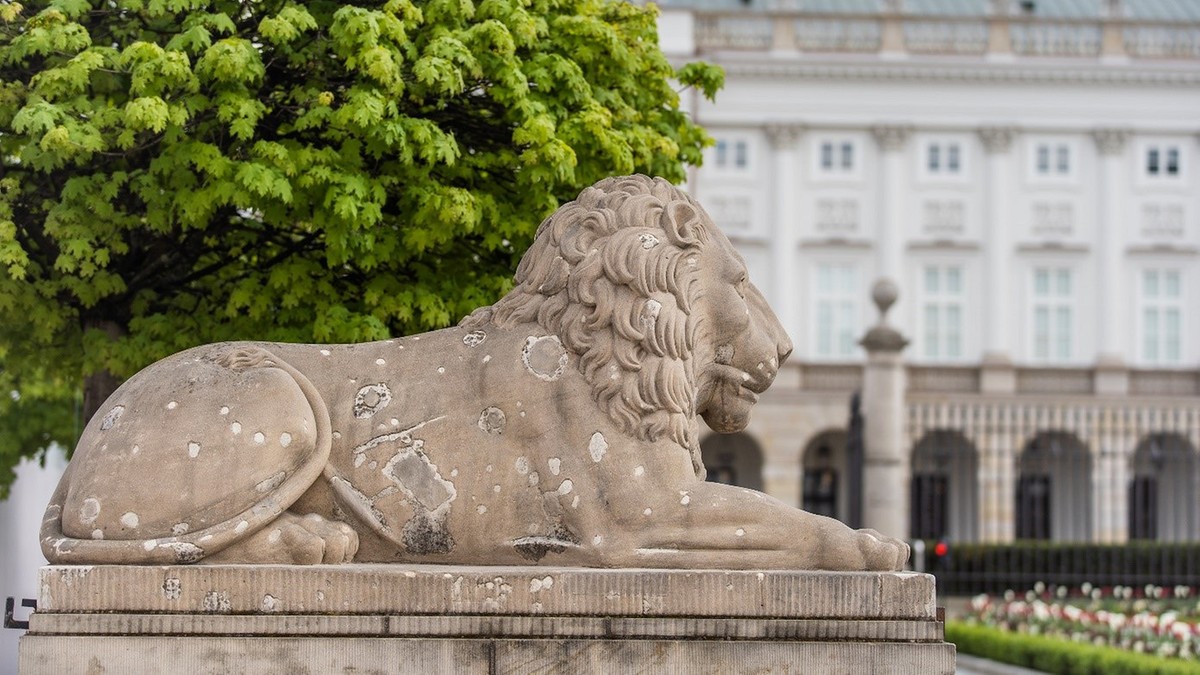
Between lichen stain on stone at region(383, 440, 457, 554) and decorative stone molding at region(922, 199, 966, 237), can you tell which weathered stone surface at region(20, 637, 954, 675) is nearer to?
lichen stain on stone at region(383, 440, 457, 554)

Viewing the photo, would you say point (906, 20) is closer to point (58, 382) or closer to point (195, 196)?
point (58, 382)

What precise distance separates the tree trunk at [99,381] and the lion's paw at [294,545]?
591cm

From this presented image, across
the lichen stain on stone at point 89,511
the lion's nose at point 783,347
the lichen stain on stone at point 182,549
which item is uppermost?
the lion's nose at point 783,347

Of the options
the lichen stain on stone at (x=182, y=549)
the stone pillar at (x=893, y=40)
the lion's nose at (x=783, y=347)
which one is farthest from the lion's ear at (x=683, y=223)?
the stone pillar at (x=893, y=40)

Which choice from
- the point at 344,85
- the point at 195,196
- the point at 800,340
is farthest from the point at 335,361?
the point at 800,340

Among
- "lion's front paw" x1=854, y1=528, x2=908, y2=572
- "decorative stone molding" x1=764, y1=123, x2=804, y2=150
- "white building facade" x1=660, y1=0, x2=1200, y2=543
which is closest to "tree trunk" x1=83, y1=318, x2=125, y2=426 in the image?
"lion's front paw" x1=854, y1=528, x2=908, y2=572

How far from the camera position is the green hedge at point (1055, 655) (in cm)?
1445

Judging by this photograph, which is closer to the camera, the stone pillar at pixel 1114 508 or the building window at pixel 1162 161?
the stone pillar at pixel 1114 508

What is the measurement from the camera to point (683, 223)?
6.51m

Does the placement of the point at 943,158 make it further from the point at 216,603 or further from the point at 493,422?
the point at 216,603

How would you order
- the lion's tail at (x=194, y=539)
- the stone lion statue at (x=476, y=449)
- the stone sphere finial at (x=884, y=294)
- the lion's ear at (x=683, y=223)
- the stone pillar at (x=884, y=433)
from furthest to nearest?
the stone sphere finial at (x=884, y=294) < the stone pillar at (x=884, y=433) < the lion's ear at (x=683, y=223) < the stone lion statue at (x=476, y=449) < the lion's tail at (x=194, y=539)

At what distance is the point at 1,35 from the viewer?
1091cm

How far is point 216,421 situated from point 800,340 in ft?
149

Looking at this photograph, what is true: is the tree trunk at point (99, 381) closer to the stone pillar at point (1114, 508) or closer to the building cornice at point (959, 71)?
the stone pillar at point (1114, 508)
